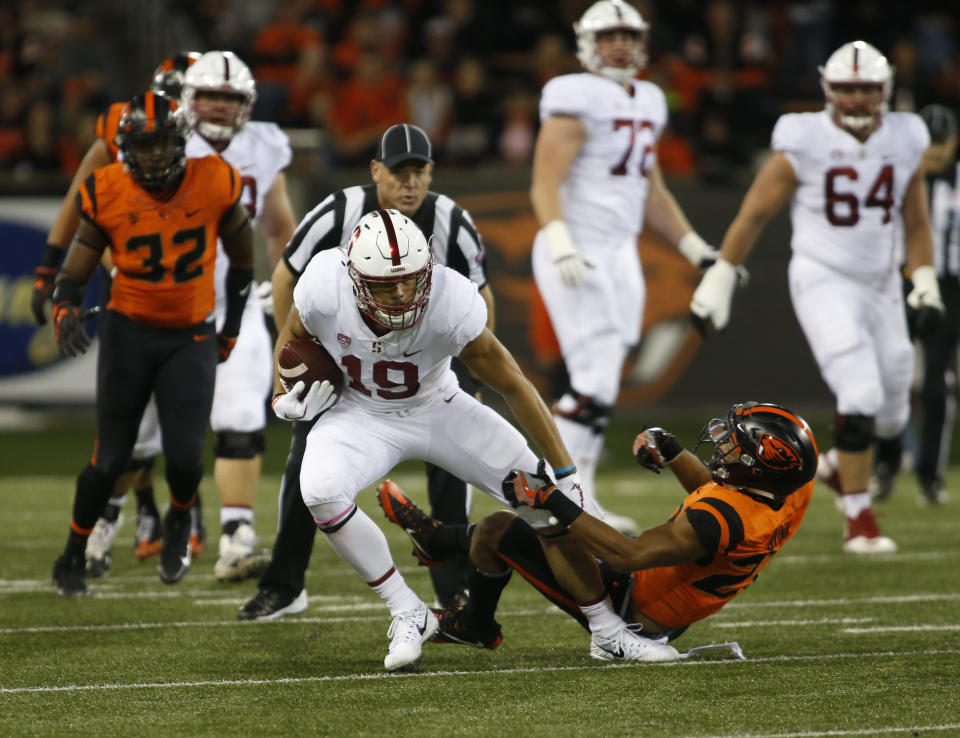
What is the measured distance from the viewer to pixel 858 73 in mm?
6480

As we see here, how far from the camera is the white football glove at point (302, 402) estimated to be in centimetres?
427

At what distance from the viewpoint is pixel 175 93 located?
6.31 metres

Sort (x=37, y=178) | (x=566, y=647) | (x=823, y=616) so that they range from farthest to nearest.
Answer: (x=37, y=178) < (x=823, y=616) < (x=566, y=647)

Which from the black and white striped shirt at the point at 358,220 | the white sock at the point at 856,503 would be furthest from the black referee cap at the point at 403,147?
the white sock at the point at 856,503

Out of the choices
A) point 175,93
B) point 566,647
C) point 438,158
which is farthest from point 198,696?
point 438,158

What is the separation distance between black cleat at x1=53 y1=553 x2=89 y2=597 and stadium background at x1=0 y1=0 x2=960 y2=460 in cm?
579

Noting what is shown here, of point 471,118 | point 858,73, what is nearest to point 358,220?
point 858,73

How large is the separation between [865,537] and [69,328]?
11.4ft

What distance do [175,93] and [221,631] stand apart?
2.49 meters

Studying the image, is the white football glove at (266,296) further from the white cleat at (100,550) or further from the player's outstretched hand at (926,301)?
the player's outstretched hand at (926,301)

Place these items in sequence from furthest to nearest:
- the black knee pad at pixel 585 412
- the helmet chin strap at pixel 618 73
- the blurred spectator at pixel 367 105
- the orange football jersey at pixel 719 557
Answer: the blurred spectator at pixel 367 105 < the helmet chin strap at pixel 618 73 < the black knee pad at pixel 585 412 < the orange football jersey at pixel 719 557

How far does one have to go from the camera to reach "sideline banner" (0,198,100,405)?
36.5 feet

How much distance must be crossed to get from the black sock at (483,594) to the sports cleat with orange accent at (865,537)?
256cm

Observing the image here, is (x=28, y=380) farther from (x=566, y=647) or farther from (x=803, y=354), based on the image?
(x=566, y=647)
